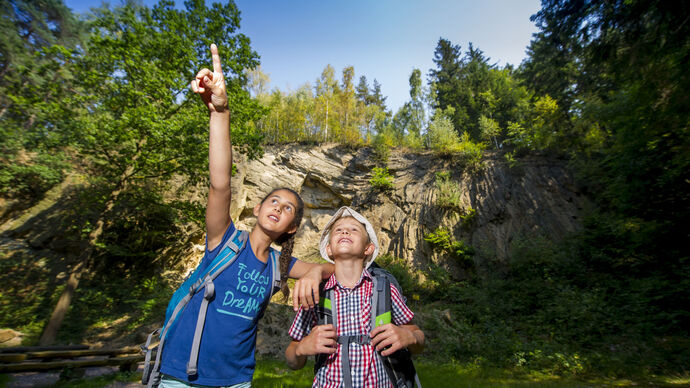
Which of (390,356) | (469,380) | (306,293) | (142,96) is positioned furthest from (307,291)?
(142,96)

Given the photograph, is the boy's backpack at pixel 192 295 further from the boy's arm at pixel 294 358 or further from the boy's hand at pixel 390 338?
the boy's hand at pixel 390 338

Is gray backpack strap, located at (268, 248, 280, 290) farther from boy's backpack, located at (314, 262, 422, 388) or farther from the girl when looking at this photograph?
boy's backpack, located at (314, 262, 422, 388)

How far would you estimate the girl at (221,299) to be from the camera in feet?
Result: 5.24

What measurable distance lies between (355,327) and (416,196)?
17.4 meters

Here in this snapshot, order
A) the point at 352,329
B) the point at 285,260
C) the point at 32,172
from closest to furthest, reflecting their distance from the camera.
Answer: the point at 352,329 → the point at 285,260 → the point at 32,172

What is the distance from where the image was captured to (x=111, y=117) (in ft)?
28.8

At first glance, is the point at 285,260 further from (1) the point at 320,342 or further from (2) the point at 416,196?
(2) the point at 416,196

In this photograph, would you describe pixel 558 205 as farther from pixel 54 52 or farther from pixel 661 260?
pixel 54 52

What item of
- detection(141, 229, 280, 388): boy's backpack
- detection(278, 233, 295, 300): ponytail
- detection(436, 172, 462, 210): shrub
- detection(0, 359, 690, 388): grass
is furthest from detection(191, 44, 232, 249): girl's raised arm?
detection(436, 172, 462, 210): shrub

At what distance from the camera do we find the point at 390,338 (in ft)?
5.15

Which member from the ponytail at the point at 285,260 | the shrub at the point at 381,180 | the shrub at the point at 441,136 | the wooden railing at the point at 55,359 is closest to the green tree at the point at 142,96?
the wooden railing at the point at 55,359

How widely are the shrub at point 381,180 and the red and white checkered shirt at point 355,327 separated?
1720 centimetres

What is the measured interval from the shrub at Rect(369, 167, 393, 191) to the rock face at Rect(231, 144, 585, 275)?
0.41 meters

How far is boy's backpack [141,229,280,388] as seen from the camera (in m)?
1.56
